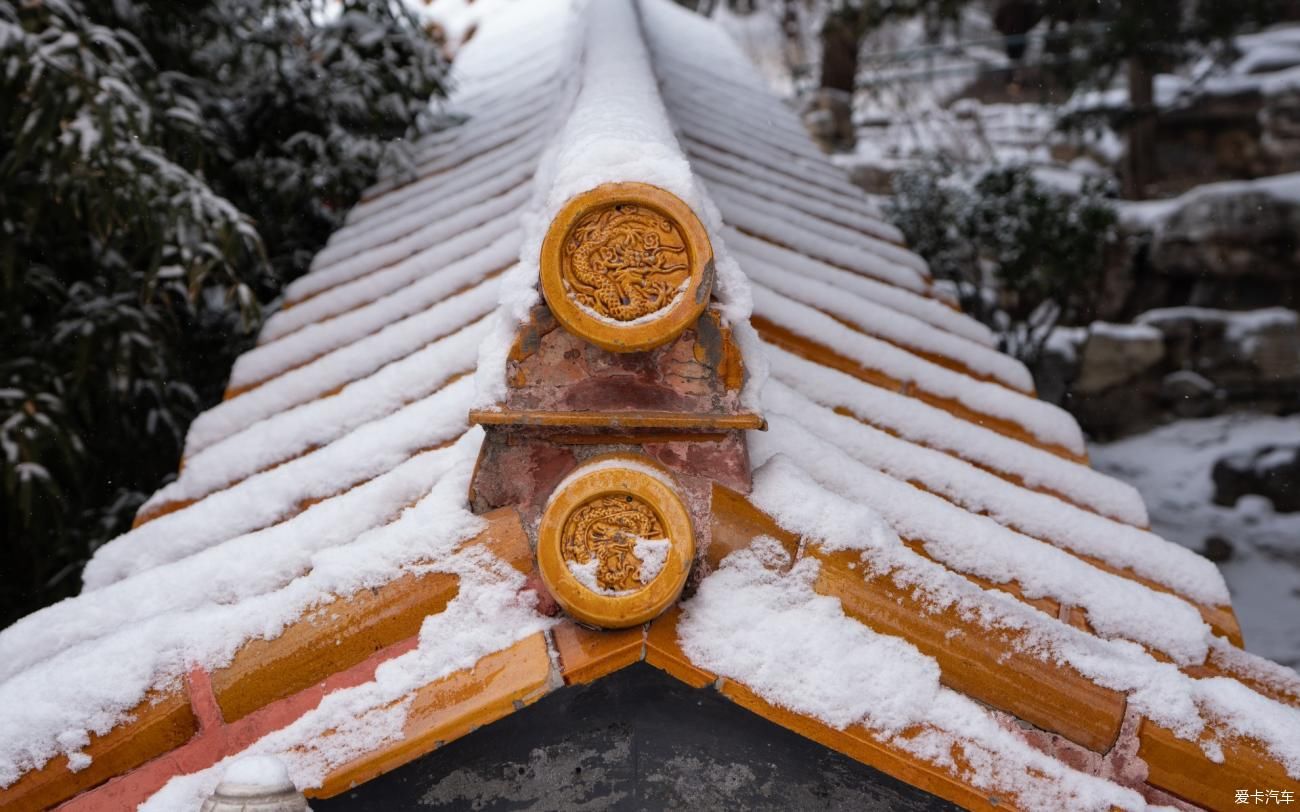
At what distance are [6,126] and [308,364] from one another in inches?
52.2

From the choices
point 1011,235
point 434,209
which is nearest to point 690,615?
point 434,209

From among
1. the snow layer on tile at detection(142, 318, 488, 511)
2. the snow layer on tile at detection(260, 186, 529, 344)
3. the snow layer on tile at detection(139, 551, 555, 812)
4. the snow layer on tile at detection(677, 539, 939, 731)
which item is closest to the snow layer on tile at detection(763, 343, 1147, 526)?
the snow layer on tile at detection(142, 318, 488, 511)

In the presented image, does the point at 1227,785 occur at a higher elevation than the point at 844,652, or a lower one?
lower

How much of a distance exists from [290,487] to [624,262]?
3.24 feet

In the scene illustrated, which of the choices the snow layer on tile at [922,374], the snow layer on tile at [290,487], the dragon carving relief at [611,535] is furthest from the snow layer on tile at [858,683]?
the snow layer on tile at [922,374]

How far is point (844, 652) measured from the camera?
110 centimetres

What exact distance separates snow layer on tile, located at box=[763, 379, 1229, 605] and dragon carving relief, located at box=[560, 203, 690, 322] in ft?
A: 2.18

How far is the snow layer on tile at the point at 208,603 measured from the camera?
3.58 ft

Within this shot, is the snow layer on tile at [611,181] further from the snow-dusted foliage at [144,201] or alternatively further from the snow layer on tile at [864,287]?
the snow-dusted foliage at [144,201]

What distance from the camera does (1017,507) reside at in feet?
5.70

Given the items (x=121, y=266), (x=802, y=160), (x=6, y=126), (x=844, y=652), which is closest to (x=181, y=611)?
(x=844, y=652)

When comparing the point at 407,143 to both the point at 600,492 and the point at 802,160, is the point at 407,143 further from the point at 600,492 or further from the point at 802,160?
the point at 600,492

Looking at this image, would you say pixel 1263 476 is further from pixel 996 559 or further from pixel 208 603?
pixel 208 603

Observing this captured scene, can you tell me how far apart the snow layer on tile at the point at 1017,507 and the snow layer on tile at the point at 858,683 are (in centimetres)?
59
